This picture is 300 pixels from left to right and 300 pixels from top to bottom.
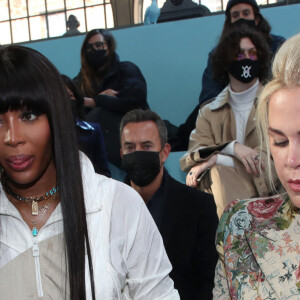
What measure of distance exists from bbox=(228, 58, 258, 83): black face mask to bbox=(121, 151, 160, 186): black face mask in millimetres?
749

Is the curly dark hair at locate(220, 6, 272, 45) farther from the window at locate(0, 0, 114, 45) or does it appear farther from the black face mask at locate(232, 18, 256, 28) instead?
the window at locate(0, 0, 114, 45)

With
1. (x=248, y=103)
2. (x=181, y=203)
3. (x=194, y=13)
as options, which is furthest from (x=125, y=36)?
(x=181, y=203)

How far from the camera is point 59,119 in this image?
141 centimetres

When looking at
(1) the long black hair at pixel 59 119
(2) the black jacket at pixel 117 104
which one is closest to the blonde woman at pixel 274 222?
(1) the long black hair at pixel 59 119

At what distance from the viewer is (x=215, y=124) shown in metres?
3.25

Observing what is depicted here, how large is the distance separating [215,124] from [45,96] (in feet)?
6.47

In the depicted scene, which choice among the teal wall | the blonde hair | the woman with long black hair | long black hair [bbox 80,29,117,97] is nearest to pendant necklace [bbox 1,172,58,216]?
the woman with long black hair

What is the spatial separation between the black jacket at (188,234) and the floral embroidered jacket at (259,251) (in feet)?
3.44

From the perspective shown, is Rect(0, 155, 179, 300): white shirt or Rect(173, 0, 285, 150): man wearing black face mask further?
Rect(173, 0, 285, 150): man wearing black face mask

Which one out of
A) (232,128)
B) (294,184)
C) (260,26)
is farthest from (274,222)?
(260,26)

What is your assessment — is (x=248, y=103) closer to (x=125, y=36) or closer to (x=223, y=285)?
(x=125, y=36)

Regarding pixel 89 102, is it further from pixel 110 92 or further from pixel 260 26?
pixel 260 26

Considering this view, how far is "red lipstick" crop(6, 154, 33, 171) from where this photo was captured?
54.6 inches

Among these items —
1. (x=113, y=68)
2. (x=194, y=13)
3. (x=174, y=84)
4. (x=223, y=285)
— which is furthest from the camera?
(x=194, y=13)
